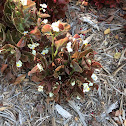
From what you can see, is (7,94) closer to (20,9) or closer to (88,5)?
(20,9)

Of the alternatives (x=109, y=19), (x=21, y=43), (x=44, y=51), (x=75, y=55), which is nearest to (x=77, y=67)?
(x=75, y=55)

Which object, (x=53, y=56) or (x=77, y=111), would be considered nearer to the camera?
(x=53, y=56)

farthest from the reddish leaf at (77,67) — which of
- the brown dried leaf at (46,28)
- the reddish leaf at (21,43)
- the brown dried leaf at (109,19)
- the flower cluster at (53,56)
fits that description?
the brown dried leaf at (109,19)

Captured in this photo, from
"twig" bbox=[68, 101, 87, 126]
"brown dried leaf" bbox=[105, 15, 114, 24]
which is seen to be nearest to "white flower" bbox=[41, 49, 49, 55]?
"twig" bbox=[68, 101, 87, 126]

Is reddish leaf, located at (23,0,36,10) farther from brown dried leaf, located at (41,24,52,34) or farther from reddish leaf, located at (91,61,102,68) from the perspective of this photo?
reddish leaf, located at (91,61,102,68)

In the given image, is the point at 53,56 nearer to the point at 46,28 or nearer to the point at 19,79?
the point at 46,28

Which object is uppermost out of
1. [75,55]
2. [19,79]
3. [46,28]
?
[46,28]

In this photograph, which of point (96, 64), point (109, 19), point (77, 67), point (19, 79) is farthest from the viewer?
point (109, 19)

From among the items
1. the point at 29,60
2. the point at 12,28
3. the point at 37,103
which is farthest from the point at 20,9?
the point at 37,103
